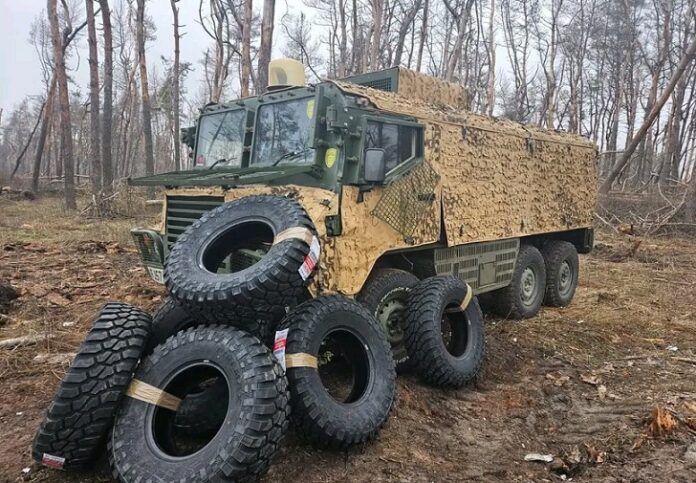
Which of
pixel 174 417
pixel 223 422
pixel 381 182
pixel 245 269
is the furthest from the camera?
pixel 381 182

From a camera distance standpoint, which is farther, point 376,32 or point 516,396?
point 376,32

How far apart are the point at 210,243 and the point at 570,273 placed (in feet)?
20.5

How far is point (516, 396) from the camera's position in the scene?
445 centimetres

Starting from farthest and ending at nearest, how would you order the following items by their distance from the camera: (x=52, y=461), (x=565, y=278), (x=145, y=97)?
(x=145, y=97) < (x=565, y=278) < (x=52, y=461)

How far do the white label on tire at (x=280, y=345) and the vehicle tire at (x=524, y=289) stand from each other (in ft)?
13.9

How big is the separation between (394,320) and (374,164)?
1501 millimetres

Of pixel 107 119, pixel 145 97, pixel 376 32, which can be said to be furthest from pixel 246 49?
pixel 145 97

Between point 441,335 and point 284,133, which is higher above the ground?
point 284,133

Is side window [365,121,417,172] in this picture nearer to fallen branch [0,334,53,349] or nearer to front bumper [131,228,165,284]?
front bumper [131,228,165,284]

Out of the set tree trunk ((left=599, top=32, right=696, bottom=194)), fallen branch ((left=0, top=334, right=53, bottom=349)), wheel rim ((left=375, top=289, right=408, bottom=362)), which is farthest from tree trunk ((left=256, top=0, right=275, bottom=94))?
tree trunk ((left=599, top=32, right=696, bottom=194))

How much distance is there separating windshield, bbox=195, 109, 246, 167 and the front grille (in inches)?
22.6

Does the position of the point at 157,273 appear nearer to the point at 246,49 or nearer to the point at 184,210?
the point at 184,210

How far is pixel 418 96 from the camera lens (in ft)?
19.7

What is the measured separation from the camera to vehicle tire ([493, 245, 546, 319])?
6.79 m
